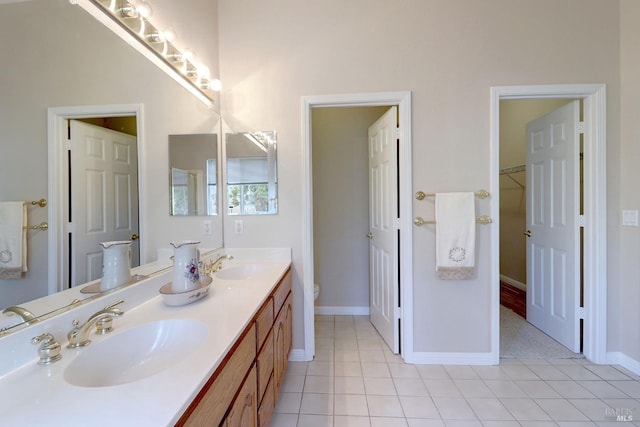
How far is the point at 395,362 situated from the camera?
200cm

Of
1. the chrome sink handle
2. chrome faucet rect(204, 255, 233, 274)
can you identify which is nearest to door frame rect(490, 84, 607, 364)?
chrome faucet rect(204, 255, 233, 274)

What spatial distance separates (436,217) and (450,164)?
0.41 meters

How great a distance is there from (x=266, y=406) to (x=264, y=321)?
40 cm

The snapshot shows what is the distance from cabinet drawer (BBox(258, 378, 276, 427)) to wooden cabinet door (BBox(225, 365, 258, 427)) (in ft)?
0.24

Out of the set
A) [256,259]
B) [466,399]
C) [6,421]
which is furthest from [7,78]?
[466,399]

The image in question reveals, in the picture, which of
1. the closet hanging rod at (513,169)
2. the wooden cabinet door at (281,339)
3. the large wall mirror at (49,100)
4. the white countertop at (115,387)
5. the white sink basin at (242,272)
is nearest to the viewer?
the white countertop at (115,387)

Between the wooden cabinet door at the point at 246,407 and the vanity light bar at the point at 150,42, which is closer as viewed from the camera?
the wooden cabinet door at the point at 246,407

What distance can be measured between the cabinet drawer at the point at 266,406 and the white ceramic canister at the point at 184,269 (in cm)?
62

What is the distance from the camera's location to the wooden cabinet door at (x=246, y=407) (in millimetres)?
864

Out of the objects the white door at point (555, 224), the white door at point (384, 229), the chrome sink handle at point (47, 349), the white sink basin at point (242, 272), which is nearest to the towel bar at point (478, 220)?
the white door at point (384, 229)

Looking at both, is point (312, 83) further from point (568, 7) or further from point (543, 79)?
point (568, 7)

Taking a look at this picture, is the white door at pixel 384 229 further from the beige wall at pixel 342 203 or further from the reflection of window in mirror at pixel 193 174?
the reflection of window in mirror at pixel 193 174

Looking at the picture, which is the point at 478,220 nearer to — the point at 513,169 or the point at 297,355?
the point at 297,355

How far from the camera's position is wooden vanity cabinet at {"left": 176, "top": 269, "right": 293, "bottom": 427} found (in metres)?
0.70
